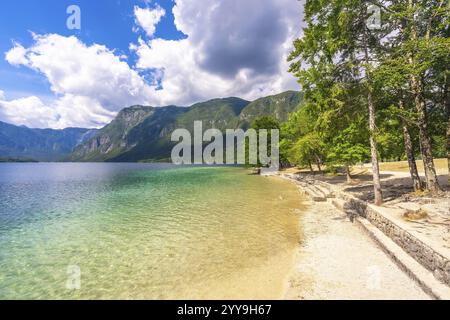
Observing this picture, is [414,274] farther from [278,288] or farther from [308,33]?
[308,33]

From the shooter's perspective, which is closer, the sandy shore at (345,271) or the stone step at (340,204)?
the sandy shore at (345,271)

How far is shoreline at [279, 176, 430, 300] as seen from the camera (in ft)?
25.7

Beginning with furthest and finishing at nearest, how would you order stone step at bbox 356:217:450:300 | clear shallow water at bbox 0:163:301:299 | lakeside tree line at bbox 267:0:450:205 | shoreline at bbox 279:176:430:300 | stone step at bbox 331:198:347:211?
1. stone step at bbox 331:198:347:211
2. lakeside tree line at bbox 267:0:450:205
3. clear shallow water at bbox 0:163:301:299
4. shoreline at bbox 279:176:430:300
5. stone step at bbox 356:217:450:300

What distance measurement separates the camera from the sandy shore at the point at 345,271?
25.8ft

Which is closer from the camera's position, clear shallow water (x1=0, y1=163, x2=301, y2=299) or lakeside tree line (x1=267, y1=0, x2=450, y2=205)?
clear shallow water (x1=0, y1=163, x2=301, y2=299)

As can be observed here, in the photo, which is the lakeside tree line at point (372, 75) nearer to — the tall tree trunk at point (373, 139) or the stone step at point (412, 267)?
the tall tree trunk at point (373, 139)

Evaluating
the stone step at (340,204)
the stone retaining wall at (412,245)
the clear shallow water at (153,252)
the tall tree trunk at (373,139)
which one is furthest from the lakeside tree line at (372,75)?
the clear shallow water at (153,252)

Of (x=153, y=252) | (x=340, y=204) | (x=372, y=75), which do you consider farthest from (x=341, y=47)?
(x=153, y=252)

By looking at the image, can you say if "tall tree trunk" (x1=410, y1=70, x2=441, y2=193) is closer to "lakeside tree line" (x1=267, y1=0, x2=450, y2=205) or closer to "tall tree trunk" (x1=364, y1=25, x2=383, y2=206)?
"lakeside tree line" (x1=267, y1=0, x2=450, y2=205)

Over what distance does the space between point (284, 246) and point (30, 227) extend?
20.0m

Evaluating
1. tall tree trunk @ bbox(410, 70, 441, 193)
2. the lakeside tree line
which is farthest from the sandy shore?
tall tree trunk @ bbox(410, 70, 441, 193)

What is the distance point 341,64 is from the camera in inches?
663

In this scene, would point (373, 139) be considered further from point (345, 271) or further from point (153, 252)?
point (153, 252)

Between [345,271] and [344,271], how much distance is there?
4 centimetres
